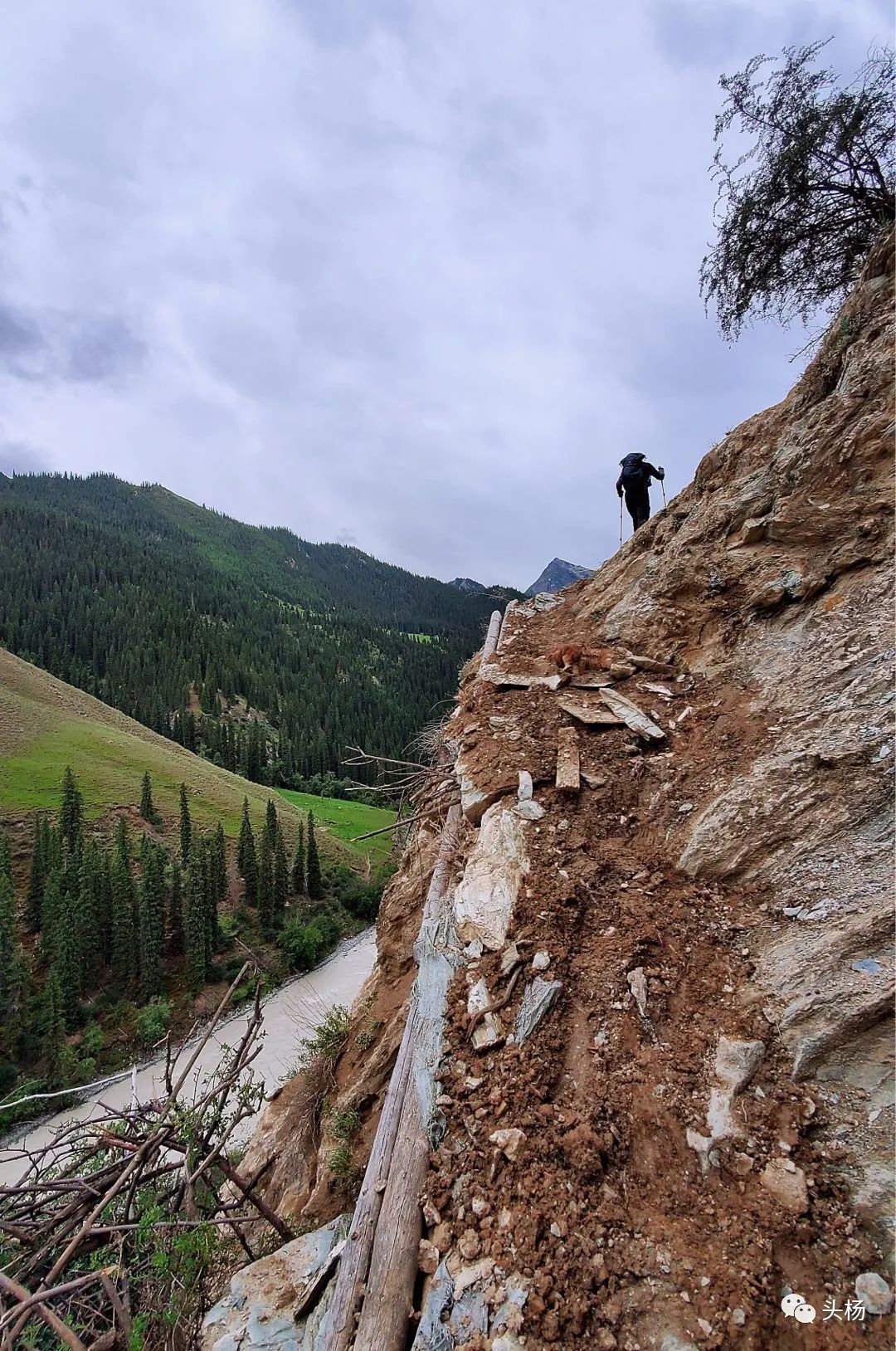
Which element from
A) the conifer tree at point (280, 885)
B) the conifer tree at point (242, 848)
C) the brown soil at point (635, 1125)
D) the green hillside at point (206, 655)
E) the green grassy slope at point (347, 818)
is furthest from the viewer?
the green hillside at point (206, 655)

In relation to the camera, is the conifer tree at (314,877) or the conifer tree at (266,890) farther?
the conifer tree at (314,877)

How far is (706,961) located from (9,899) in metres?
49.9

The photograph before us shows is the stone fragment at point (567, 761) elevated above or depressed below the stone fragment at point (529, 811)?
above

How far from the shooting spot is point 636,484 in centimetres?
1100

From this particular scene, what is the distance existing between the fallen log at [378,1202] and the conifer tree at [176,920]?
1883 inches

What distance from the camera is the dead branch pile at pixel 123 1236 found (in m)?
2.62

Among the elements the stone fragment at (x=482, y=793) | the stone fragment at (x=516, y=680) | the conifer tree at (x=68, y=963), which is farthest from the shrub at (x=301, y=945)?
the stone fragment at (x=482, y=793)

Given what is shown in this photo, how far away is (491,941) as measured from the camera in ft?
14.1

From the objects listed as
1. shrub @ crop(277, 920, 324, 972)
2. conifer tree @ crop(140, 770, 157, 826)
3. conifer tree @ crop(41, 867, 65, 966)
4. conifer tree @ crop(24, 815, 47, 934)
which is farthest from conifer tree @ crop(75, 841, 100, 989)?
shrub @ crop(277, 920, 324, 972)

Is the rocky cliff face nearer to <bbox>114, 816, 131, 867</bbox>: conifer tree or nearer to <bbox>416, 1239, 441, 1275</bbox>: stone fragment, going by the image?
<bbox>416, 1239, 441, 1275</bbox>: stone fragment

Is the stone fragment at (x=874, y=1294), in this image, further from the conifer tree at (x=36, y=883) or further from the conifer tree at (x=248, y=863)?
A: the conifer tree at (x=248, y=863)

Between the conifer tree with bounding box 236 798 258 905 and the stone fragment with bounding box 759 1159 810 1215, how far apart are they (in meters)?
55.8

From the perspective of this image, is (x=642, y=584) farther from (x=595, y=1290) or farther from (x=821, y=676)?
(x=595, y=1290)

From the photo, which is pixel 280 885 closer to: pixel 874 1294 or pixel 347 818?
pixel 347 818
